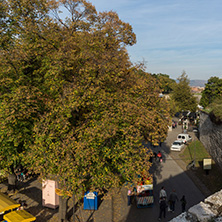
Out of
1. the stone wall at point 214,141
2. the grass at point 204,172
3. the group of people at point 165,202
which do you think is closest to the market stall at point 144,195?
the group of people at point 165,202

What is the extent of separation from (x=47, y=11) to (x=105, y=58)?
22.0ft

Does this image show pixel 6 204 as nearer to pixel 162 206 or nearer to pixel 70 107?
pixel 70 107

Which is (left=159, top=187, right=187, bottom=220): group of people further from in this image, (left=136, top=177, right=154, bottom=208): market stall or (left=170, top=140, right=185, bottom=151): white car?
(left=170, top=140, right=185, bottom=151): white car

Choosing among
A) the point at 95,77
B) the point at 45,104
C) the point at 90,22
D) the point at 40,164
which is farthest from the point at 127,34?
the point at 40,164

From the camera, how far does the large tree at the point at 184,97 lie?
1921 inches

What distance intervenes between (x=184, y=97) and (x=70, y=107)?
4220 centimetres

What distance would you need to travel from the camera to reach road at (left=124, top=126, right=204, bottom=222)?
13531 mm

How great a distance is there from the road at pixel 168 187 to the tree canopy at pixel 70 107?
110 inches

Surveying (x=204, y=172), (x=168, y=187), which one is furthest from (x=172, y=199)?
(x=204, y=172)

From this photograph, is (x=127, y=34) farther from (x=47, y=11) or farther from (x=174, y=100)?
(x=174, y=100)

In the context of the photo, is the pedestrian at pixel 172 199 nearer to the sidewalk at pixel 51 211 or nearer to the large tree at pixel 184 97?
the sidewalk at pixel 51 211

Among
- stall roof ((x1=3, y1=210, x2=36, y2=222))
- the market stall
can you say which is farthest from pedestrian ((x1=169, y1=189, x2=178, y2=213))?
stall roof ((x1=3, y1=210, x2=36, y2=222))

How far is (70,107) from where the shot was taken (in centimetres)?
1098

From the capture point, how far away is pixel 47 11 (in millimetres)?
16391
